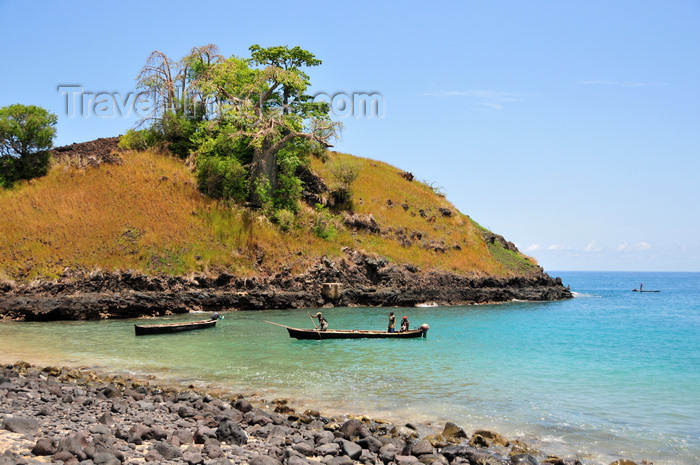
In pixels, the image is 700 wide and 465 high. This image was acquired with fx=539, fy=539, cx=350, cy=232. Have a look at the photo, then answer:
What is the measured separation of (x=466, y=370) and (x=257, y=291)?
26360mm

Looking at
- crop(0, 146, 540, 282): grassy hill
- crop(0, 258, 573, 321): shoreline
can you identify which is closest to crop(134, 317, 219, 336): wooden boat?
crop(0, 258, 573, 321): shoreline

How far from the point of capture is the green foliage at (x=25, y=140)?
157ft

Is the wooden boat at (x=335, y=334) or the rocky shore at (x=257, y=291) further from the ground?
the rocky shore at (x=257, y=291)

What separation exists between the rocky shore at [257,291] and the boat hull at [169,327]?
8.68 m

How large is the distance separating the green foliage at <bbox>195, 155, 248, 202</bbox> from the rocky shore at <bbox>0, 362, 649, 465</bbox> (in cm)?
3718

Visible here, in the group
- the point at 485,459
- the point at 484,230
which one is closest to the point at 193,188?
the point at 484,230

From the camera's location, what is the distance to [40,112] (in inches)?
1932

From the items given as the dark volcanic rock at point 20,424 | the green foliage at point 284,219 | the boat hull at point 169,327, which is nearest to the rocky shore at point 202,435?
the dark volcanic rock at point 20,424

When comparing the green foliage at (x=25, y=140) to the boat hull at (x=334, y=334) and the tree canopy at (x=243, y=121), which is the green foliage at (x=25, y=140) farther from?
the boat hull at (x=334, y=334)

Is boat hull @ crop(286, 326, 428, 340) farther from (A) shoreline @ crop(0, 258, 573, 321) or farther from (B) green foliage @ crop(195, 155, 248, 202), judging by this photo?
(B) green foliage @ crop(195, 155, 248, 202)

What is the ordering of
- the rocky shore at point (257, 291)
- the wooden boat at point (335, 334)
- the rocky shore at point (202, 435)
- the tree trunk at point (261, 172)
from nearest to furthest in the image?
the rocky shore at point (202, 435)
the wooden boat at point (335, 334)
the rocky shore at point (257, 291)
the tree trunk at point (261, 172)

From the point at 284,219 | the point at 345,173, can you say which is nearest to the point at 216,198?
the point at 284,219

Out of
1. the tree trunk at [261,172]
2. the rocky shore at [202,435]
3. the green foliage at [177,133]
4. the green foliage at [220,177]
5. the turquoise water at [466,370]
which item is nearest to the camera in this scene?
the rocky shore at [202,435]

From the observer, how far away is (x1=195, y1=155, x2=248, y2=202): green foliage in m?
52.2
